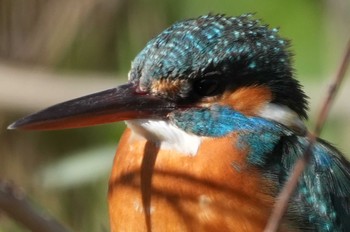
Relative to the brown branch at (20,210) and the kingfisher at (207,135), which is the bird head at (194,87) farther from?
the brown branch at (20,210)

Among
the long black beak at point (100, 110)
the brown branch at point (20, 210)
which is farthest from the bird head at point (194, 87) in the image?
the brown branch at point (20, 210)

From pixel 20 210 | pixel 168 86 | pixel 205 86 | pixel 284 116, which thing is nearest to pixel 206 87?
pixel 205 86

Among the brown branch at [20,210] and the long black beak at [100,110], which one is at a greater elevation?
the long black beak at [100,110]

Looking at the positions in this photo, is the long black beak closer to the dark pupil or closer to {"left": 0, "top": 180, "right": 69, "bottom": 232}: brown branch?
the dark pupil

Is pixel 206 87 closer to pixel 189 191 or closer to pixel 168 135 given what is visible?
A: pixel 168 135

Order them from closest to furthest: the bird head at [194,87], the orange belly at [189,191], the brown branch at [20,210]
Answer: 1. the brown branch at [20,210]
2. the orange belly at [189,191]
3. the bird head at [194,87]

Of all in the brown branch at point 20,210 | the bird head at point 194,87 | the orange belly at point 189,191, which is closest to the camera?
the brown branch at point 20,210

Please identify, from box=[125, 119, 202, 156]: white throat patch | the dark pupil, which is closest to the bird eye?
the dark pupil

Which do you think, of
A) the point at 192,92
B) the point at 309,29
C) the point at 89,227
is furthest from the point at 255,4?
the point at 192,92
